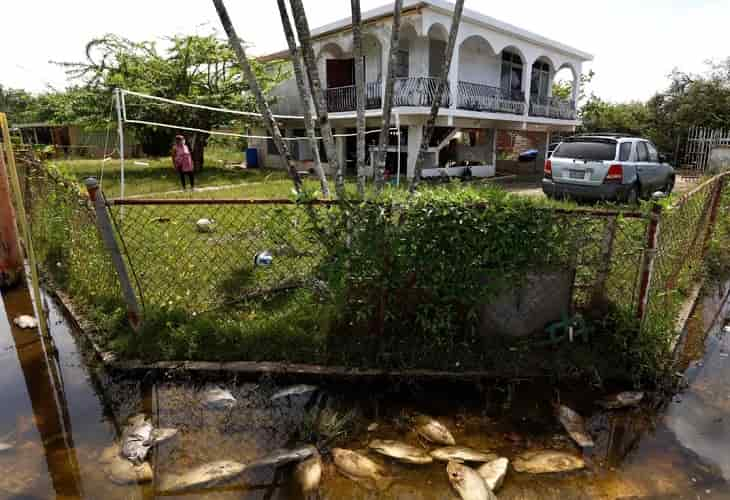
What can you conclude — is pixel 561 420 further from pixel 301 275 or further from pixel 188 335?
pixel 188 335

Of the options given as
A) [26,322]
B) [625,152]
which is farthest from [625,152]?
[26,322]

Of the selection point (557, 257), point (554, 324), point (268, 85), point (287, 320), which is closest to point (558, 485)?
point (554, 324)

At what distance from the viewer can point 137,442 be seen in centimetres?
268

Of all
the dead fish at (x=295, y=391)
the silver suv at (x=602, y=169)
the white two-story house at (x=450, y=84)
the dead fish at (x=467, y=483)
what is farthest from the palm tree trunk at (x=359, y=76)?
the white two-story house at (x=450, y=84)

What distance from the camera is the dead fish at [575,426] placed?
2699mm

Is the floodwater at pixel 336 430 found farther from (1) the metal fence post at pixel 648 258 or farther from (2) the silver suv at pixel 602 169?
(2) the silver suv at pixel 602 169

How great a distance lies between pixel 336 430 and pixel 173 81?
15978mm

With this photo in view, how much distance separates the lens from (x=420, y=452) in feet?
8.54

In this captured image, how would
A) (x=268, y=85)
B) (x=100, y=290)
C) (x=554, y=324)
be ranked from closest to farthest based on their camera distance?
(x=554, y=324), (x=100, y=290), (x=268, y=85)

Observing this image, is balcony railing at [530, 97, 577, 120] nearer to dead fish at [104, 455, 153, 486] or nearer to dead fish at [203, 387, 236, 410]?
dead fish at [203, 387, 236, 410]

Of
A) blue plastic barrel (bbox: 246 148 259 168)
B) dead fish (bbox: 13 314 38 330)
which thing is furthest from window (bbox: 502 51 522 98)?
dead fish (bbox: 13 314 38 330)

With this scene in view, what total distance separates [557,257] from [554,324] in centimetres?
52

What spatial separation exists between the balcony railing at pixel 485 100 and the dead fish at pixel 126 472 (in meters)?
13.6

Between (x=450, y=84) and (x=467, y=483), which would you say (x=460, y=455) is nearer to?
(x=467, y=483)
